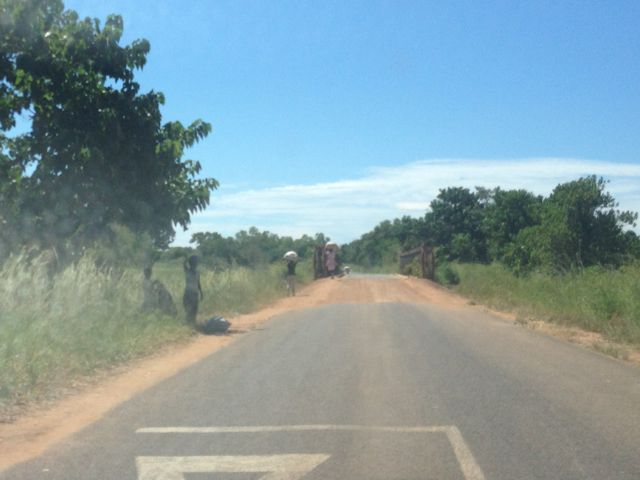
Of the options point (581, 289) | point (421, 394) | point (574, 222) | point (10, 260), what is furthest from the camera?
point (574, 222)

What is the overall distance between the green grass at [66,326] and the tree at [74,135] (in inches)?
58.2

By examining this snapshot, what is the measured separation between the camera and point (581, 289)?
22.0 metres

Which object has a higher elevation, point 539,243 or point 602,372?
point 539,243

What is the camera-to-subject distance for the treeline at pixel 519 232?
112ft

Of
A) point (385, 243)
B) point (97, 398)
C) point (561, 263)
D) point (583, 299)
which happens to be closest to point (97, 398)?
point (97, 398)

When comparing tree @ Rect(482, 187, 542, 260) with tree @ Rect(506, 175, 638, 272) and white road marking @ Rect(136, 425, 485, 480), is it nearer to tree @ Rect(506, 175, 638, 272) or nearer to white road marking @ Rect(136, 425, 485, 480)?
tree @ Rect(506, 175, 638, 272)

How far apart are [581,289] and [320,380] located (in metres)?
13.7

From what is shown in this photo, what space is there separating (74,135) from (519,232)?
35337 mm

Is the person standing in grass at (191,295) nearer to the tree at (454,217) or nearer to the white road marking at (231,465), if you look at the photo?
the white road marking at (231,465)

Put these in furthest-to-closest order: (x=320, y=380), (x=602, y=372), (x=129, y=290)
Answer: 1. (x=129, y=290)
2. (x=602, y=372)
3. (x=320, y=380)

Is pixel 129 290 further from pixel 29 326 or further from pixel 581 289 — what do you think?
pixel 581 289

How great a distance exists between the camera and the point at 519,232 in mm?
48031

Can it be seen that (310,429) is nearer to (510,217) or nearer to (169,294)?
(169,294)

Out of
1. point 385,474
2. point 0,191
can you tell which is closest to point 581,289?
point 0,191
